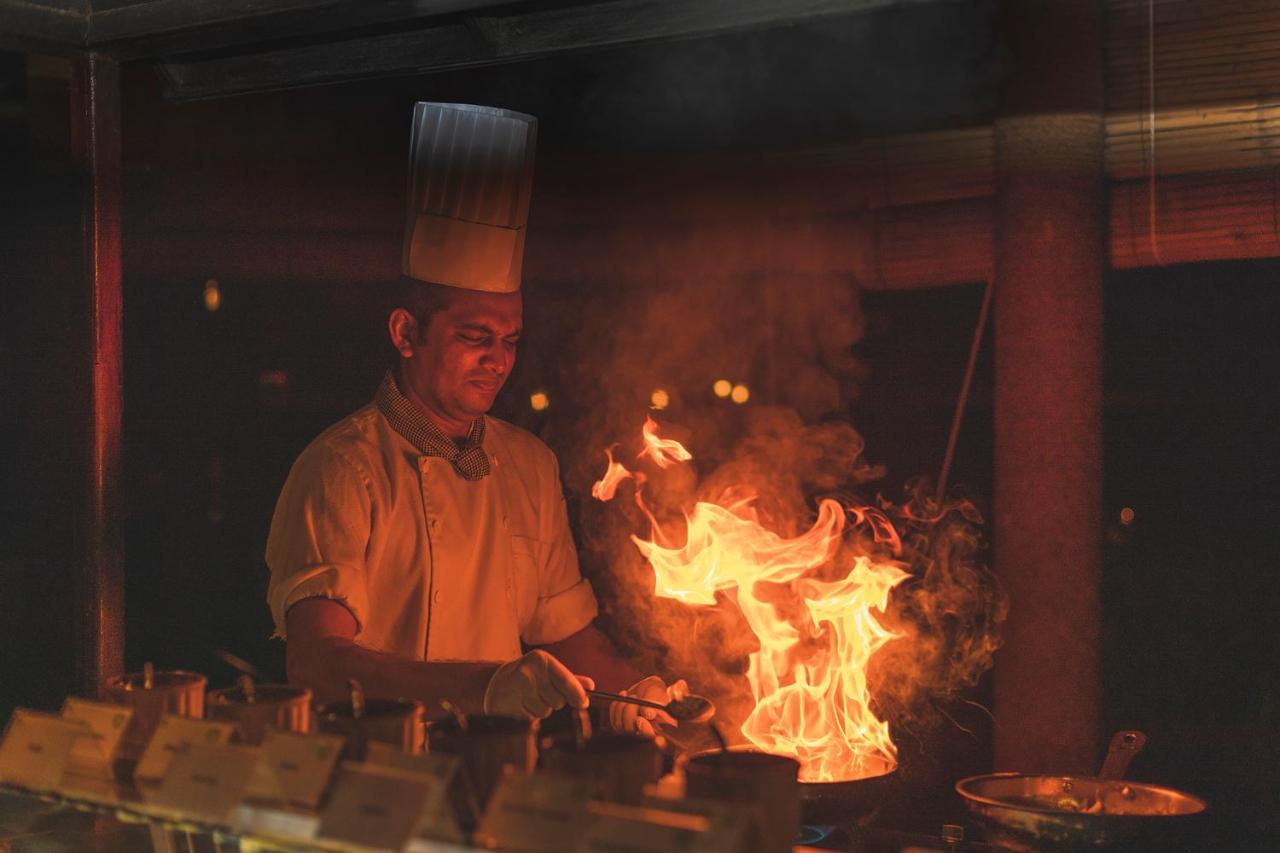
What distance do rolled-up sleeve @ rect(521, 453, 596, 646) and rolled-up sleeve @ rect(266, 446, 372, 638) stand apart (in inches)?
18.2

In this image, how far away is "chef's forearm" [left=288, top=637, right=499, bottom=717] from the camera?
126 inches

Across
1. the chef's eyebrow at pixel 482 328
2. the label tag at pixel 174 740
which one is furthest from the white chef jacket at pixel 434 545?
the label tag at pixel 174 740

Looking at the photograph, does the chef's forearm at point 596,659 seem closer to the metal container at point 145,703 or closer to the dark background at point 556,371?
the dark background at point 556,371

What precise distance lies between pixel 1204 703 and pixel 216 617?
275 cm

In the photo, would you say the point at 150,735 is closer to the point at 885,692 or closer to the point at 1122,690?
the point at 885,692

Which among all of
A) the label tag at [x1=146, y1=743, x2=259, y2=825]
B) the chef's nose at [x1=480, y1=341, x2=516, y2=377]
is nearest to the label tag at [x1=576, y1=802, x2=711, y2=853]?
the label tag at [x1=146, y1=743, x2=259, y2=825]

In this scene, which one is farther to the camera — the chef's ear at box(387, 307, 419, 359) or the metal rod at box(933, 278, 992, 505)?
the chef's ear at box(387, 307, 419, 359)

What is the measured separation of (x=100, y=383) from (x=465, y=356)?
121cm

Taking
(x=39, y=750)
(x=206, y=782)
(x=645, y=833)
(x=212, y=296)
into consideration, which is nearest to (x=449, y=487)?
(x=212, y=296)

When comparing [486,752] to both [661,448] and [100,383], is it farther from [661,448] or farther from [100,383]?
[100,383]

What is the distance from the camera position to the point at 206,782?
189cm

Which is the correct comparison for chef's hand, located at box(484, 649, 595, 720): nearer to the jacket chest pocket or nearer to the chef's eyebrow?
the jacket chest pocket

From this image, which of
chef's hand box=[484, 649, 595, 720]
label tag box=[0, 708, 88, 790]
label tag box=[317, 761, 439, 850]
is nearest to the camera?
label tag box=[317, 761, 439, 850]

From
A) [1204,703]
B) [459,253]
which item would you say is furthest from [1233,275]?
[459,253]
